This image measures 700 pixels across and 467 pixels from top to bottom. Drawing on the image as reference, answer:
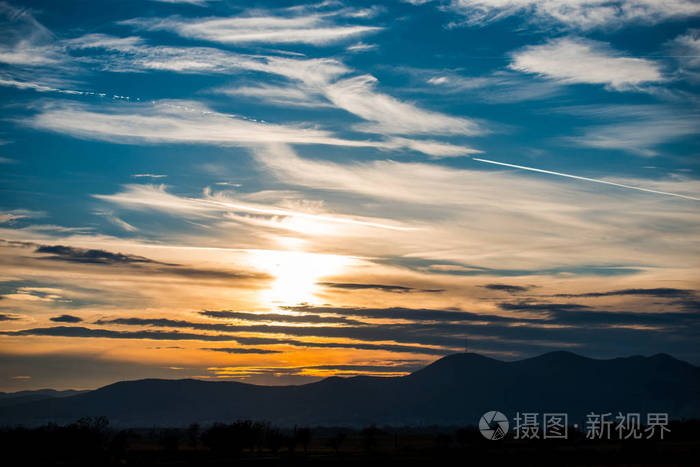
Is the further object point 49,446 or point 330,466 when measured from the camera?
point 49,446

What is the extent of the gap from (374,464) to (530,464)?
1013 inches

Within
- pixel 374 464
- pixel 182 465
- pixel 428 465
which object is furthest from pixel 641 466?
pixel 182 465

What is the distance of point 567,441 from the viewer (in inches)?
6914

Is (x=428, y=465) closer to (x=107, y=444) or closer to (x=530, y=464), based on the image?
(x=530, y=464)

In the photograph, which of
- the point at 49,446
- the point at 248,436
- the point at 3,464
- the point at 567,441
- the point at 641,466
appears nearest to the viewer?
the point at 641,466

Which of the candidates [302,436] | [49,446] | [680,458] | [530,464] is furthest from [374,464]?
[302,436]

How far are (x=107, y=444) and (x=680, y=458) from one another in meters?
95.2

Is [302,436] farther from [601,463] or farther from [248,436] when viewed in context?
[601,463]

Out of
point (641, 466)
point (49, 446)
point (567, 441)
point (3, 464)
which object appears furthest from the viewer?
point (567, 441)

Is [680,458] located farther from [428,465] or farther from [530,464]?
[428,465]

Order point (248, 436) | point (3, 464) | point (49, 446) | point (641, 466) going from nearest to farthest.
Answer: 1. point (641, 466)
2. point (3, 464)
3. point (49, 446)
4. point (248, 436)

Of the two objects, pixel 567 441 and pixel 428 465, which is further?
pixel 567 441

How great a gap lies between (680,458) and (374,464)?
47.4 meters

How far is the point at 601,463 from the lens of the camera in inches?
3996
